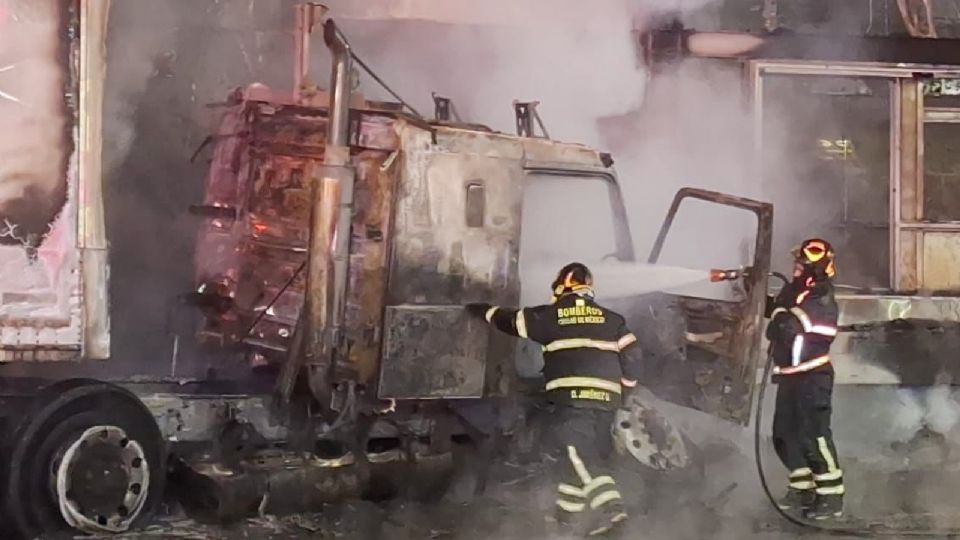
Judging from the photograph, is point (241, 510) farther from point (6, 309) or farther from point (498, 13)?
point (498, 13)

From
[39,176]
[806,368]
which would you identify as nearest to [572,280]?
[806,368]

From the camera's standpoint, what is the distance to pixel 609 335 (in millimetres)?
6996

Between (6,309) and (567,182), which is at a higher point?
(567,182)

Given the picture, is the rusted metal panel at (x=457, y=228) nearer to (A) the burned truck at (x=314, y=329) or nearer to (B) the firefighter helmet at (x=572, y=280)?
(A) the burned truck at (x=314, y=329)

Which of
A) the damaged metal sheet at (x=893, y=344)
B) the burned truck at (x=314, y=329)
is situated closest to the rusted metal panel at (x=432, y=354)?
the burned truck at (x=314, y=329)

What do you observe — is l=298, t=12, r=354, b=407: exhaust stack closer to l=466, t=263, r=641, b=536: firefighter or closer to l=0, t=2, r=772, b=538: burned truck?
l=0, t=2, r=772, b=538: burned truck

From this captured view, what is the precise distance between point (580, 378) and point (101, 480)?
2.73 m

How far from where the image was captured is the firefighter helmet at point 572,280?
695cm

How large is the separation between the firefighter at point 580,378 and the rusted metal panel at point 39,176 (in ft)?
8.03

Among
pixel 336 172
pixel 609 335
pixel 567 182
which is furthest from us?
pixel 567 182

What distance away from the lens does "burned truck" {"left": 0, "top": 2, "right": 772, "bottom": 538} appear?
5.84 meters

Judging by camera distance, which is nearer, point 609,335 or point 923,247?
point 609,335

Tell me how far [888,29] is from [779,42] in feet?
3.52

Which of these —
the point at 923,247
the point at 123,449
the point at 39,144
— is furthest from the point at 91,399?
the point at 923,247
